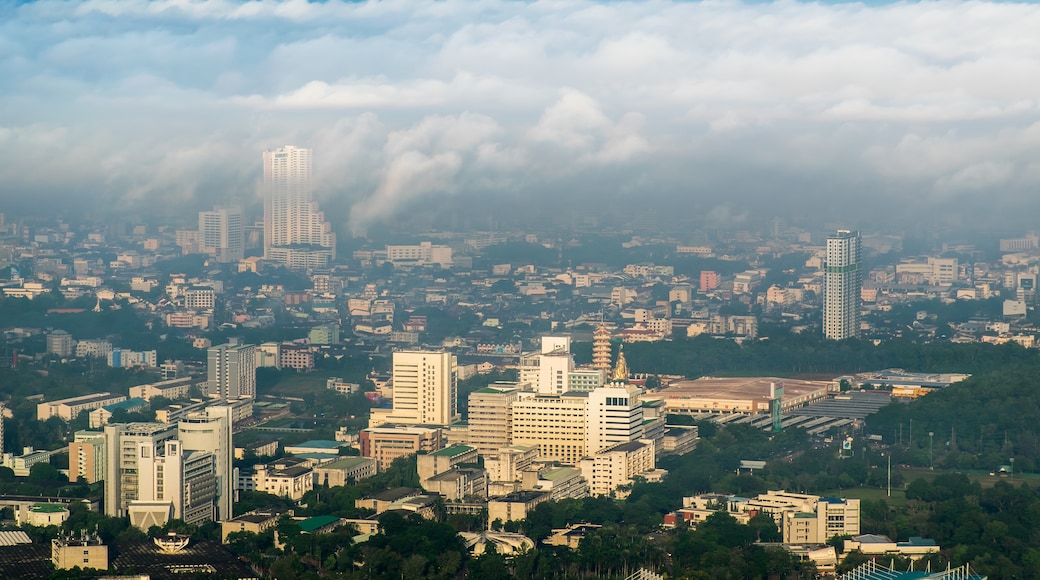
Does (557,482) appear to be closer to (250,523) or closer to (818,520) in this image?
(818,520)

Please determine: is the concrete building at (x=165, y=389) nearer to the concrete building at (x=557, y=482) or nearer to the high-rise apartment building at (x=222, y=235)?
the high-rise apartment building at (x=222, y=235)

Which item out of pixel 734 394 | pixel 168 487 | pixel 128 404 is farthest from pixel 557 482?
pixel 128 404

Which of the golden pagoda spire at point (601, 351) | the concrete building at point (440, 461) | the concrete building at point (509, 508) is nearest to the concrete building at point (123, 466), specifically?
the concrete building at point (440, 461)

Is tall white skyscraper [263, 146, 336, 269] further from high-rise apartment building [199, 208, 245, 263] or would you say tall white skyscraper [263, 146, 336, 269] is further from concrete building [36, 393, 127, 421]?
concrete building [36, 393, 127, 421]

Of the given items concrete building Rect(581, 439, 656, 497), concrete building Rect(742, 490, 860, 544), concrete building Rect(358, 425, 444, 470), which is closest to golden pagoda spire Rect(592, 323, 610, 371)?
concrete building Rect(358, 425, 444, 470)

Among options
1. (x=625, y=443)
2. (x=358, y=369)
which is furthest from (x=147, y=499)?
(x=358, y=369)

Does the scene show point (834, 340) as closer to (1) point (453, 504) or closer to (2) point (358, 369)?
(2) point (358, 369)
